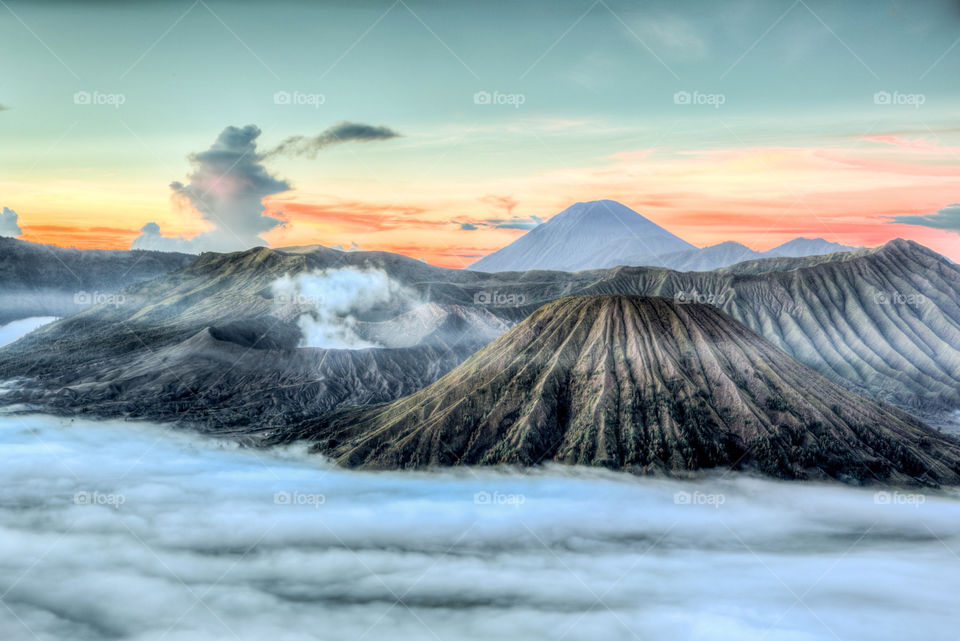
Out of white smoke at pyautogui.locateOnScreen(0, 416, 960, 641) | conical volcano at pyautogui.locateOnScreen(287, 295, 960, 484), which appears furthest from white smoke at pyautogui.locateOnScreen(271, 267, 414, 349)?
white smoke at pyautogui.locateOnScreen(0, 416, 960, 641)

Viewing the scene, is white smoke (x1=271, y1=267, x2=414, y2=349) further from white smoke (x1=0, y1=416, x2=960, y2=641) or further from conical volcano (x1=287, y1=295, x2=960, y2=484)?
white smoke (x1=0, y1=416, x2=960, y2=641)

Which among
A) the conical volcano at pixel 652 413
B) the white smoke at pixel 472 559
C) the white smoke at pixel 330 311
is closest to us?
the white smoke at pixel 472 559

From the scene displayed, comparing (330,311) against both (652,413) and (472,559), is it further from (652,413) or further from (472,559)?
(472,559)

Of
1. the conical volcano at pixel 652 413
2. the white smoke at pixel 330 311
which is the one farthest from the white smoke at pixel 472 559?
the white smoke at pixel 330 311

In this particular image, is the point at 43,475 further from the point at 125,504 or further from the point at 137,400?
the point at 137,400

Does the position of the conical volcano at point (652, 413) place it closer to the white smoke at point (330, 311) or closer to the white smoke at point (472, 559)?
the white smoke at point (472, 559)

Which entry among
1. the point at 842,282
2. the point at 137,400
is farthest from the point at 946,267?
the point at 137,400

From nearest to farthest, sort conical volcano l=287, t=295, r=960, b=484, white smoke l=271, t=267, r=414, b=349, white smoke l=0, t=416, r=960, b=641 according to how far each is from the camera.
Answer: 1. white smoke l=0, t=416, r=960, b=641
2. conical volcano l=287, t=295, r=960, b=484
3. white smoke l=271, t=267, r=414, b=349
